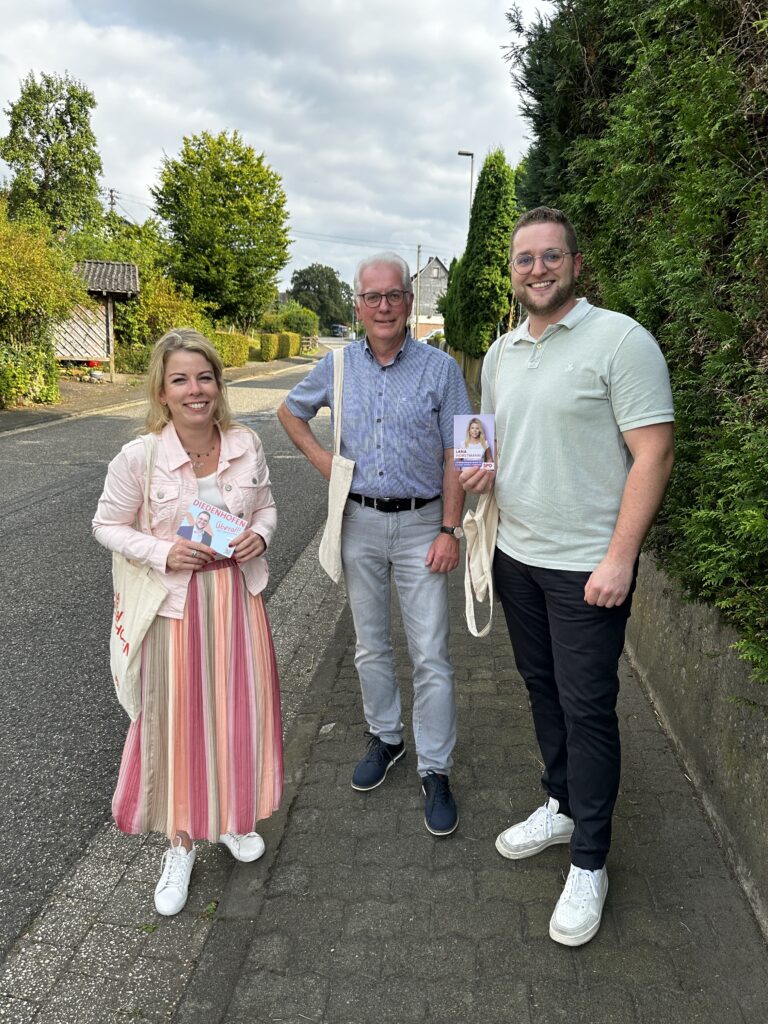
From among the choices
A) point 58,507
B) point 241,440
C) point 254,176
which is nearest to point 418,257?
point 254,176

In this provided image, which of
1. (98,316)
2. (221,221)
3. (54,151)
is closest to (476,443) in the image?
(98,316)

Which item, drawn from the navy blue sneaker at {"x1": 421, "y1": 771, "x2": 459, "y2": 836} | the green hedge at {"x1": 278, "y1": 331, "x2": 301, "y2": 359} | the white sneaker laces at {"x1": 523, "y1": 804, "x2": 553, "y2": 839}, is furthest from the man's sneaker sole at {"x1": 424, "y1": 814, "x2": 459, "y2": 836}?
the green hedge at {"x1": 278, "y1": 331, "x2": 301, "y2": 359}

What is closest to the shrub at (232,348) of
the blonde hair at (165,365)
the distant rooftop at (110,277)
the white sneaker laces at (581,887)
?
the distant rooftop at (110,277)

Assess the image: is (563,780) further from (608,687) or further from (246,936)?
(246,936)

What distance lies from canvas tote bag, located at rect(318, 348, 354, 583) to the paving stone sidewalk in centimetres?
98

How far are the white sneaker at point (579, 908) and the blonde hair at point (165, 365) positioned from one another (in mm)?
1942

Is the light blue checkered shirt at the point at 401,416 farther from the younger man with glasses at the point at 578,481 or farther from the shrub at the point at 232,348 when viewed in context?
the shrub at the point at 232,348

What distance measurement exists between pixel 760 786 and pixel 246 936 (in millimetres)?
1723

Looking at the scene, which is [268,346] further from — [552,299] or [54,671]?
[552,299]

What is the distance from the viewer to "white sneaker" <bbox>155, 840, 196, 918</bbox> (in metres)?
2.26

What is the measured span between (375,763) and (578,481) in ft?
5.25

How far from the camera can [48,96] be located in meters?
45.4

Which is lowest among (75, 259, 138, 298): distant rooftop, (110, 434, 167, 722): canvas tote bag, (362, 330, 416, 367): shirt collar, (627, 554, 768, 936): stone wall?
(627, 554, 768, 936): stone wall

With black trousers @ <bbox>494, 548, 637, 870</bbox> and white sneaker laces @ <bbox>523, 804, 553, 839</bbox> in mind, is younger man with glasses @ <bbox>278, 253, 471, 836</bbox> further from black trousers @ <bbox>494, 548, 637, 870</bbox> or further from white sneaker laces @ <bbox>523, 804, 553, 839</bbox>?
black trousers @ <bbox>494, 548, 637, 870</bbox>
